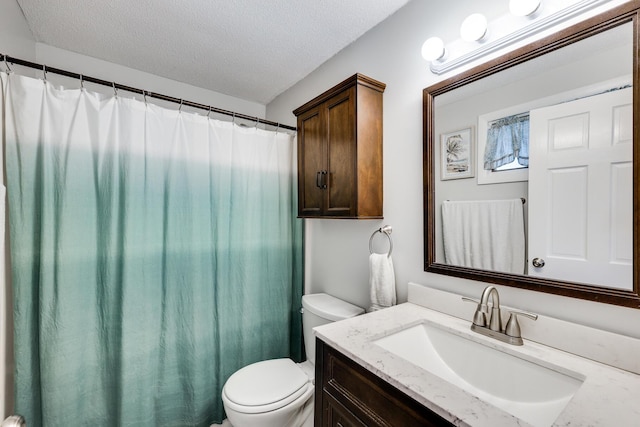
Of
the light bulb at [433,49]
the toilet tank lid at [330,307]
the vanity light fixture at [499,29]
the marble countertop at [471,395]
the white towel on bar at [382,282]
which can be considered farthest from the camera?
the toilet tank lid at [330,307]

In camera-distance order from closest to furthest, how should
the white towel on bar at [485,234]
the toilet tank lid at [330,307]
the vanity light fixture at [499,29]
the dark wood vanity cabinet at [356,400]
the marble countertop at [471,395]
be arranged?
the marble countertop at [471,395] → the dark wood vanity cabinet at [356,400] → the vanity light fixture at [499,29] → the white towel on bar at [485,234] → the toilet tank lid at [330,307]

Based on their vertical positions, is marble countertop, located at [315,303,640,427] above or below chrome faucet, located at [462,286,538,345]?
below

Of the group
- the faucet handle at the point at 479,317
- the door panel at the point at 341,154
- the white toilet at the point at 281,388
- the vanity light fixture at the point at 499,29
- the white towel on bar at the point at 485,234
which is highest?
the vanity light fixture at the point at 499,29

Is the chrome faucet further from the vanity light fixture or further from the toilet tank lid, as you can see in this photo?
the vanity light fixture

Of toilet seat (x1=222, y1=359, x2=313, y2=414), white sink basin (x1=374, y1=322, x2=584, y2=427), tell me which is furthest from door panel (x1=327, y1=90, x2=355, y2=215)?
toilet seat (x1=222, y1=359, x2=313, y2=414)

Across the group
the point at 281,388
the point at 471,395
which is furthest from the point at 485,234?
the point at 281,388

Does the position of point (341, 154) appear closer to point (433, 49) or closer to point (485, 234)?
point (433, 49)

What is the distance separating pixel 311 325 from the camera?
68.2 inches

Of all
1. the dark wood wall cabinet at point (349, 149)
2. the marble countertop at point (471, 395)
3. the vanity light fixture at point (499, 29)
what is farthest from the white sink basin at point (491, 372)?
A: the vanity light fixture at point (499, 29)

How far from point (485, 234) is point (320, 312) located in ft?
3.21

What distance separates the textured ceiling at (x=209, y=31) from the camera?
1446 mm

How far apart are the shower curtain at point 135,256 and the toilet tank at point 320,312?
304mm

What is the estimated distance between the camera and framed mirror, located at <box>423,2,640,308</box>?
807mm

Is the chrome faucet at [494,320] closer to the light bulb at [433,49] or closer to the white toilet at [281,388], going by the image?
the white toilet at [281,388]
